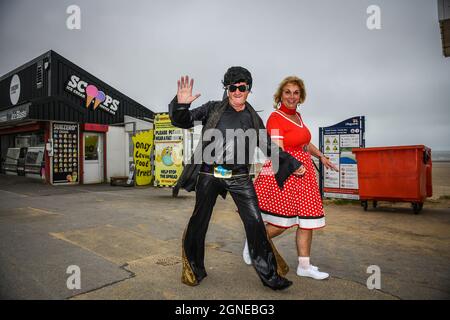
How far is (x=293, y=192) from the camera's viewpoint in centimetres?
293

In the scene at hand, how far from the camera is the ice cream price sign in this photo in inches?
306

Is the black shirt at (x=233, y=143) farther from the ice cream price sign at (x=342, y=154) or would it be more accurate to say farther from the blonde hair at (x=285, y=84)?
the ice cream price sign at (x=342, y=154)

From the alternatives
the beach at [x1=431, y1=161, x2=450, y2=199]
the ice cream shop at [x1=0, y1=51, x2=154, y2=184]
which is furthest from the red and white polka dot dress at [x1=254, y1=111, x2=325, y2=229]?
the ice cream shop at [x1=0, y1=51, x2=154, y2=184]

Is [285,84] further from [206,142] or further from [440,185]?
[440,185]

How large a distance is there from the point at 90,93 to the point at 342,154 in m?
11.4

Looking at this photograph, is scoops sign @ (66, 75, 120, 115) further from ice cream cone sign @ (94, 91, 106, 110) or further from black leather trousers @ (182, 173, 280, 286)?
black leather trousers @ (182, 173, 280, 286)

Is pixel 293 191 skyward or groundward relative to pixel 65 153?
groundward

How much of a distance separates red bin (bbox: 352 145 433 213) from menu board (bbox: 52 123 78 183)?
11489 mm

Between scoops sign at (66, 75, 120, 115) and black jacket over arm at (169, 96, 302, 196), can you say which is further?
scoops sign at (66, 75, 120, 115)

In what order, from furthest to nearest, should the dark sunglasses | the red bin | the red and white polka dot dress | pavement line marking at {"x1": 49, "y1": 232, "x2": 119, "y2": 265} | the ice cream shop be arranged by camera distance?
the ice cream shop < the red bin < pavement line marking at {"x1": 49, "y1": 232, "x2": 119, "y2": 265} < the red and white polka dot dress < the dark sunglasses

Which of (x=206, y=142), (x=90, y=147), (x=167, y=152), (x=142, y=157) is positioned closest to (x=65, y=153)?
(x=90, y=147)

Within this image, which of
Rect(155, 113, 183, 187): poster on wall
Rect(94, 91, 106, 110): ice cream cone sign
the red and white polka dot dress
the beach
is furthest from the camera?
Rect(94, 91, 106, 110): ice cream cone sign

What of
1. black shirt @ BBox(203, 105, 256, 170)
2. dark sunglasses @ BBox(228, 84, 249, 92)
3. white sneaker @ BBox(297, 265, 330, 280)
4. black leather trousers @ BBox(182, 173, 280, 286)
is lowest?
white sneaker @ BBox(297, 265, 330, 280)

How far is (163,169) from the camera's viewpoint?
9023 mm
